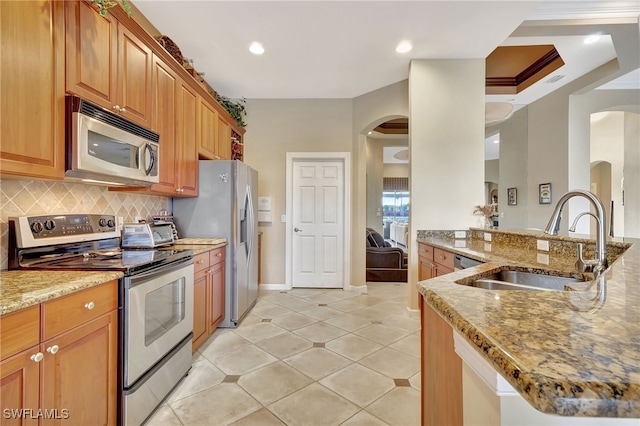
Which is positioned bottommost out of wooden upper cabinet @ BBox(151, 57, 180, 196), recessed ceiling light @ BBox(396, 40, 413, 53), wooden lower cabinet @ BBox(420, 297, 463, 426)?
wooden lower cabinet @ BBox(420, 297, 463, 426)

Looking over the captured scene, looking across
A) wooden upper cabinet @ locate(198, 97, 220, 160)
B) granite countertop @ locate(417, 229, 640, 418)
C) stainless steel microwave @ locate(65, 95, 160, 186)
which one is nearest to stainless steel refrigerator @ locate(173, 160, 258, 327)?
wooden upper cabinet @ locate(198, 97, 220, 160)

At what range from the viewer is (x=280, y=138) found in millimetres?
4113

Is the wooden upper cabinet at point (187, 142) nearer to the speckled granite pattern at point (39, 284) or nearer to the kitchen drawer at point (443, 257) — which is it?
the speckled granite pattern at point (39, 284)

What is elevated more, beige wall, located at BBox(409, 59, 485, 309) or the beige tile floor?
beige wall, located at BBox(409, 59, 485, 309)

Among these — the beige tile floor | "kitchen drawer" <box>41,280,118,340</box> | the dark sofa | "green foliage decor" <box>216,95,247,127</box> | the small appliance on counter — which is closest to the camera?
"kitchen drawer" <box>41,280,118,340</box>

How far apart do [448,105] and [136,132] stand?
10.1 feet

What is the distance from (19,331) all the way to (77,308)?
213 millimetres

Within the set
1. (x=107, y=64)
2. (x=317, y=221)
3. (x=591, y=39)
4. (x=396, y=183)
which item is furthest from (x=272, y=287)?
(x=396, y=183)

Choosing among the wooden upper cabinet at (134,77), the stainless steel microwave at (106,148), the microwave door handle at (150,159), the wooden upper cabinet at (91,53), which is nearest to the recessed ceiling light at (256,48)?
the wooden upper cabinet at (134,77)

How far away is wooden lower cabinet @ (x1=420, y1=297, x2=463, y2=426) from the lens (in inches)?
32.0

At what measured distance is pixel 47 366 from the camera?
1.02 meters

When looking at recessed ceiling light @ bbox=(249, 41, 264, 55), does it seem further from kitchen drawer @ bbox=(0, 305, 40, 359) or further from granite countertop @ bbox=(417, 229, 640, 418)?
granite countertop @ bbox=(417, 229, 640, 418)

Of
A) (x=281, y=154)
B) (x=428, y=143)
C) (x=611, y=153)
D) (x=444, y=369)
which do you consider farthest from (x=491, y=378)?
(x=611, y=153)

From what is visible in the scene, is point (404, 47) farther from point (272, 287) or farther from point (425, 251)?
point (272, 287)
